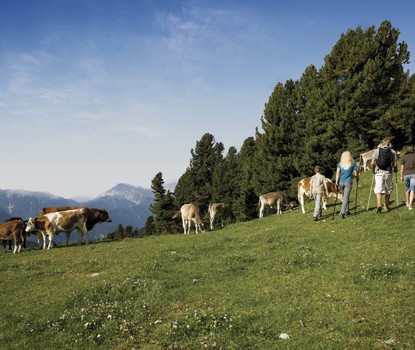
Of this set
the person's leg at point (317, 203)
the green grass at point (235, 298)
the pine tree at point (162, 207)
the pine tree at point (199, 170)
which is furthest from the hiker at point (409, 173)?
the pine tree at point (199, 170)

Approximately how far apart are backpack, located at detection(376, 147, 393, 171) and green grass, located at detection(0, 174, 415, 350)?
2.64 metres

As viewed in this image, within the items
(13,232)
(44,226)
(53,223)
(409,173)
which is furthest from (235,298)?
(13,232)

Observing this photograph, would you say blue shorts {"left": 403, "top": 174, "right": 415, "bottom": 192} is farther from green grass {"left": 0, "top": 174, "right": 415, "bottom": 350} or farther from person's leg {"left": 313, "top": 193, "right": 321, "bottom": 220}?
person's leg {"left": 313, "top": 193, "right": 321, "bottom": 220}

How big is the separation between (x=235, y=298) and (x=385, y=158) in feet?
39.6

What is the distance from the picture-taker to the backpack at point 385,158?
16438mm

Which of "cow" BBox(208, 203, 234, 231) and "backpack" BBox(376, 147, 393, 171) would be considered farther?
"cow" BBox(208, 203, 234, 231)

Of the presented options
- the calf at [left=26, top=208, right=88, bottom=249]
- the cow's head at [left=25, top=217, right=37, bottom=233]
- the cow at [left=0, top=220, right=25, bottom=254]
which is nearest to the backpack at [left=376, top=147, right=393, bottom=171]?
the calf at [left=26, top=208, right=88, bottom=249]

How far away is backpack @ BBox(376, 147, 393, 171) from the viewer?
1644 cm

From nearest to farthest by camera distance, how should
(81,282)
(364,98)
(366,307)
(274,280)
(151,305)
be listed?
(366,307)
(151,305)
(274,280)
(81,282)
(364,98)

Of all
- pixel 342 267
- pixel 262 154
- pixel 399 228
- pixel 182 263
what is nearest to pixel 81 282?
pixel 182 263

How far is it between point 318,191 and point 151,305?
1332 cm

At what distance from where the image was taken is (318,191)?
19172 millimetres

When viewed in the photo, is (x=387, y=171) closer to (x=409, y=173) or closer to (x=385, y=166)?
(x=385, y=166)

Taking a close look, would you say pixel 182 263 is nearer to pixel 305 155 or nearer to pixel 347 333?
pixel 347 333
